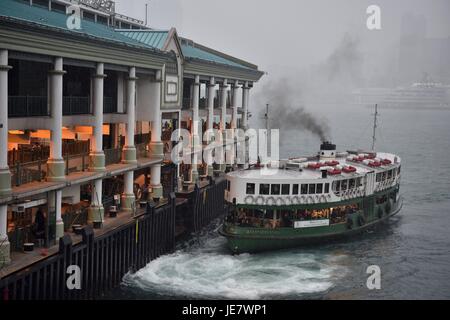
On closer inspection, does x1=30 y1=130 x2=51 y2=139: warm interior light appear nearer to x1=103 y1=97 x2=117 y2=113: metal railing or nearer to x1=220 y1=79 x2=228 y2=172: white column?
x1=103 y1=97 x2=117 y2=113: metal railing

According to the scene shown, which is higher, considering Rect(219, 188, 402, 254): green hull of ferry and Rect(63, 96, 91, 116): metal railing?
Rect(63, 96, 91, 116): metal railing

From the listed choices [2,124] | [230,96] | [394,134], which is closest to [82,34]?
[2,124]

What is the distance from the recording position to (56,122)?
3250 cm

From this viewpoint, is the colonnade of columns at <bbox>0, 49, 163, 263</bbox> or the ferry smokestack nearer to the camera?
the colonnade of columns at <bbox>0, 49, 163, 263</bbox>

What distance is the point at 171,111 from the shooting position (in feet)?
161

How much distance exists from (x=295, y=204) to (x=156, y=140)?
10164 mm

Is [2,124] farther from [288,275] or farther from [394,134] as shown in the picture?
[394,134]

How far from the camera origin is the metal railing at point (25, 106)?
3234 centimetres

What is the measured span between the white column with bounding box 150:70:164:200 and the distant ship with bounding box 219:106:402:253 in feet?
15.7

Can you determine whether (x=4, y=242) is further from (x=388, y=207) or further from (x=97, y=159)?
(x=388, y=207)

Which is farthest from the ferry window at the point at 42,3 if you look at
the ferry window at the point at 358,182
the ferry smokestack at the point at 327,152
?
the ferry smokestack at the point at 327,152

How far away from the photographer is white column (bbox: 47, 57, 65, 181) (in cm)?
3228

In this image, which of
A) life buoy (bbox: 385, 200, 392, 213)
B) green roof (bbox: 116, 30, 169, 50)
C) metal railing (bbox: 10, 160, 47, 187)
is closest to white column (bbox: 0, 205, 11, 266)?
metal railing (bbox: 10, 160, 47, 187)

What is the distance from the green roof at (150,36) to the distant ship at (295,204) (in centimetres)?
1006
